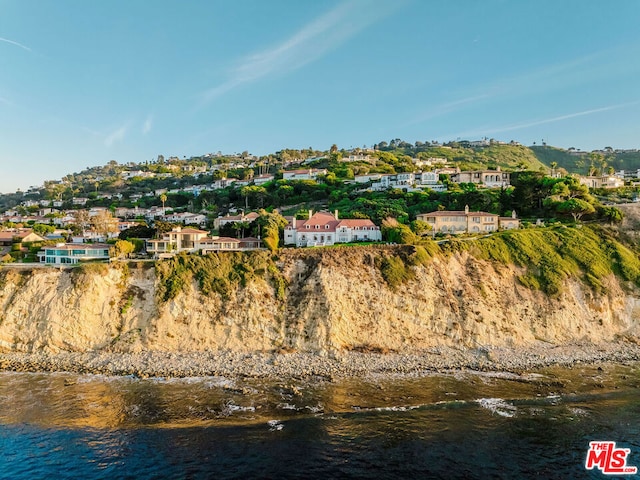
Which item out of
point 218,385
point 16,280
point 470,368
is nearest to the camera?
point 218,385

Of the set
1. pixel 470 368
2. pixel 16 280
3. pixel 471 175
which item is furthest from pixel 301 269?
pixel 471 175

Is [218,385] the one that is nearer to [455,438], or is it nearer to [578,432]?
[455,438]

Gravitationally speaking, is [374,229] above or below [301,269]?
above

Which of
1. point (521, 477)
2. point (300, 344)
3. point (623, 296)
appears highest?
point (623, 296)

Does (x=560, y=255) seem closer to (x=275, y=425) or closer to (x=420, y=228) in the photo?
(x=420, y=228)

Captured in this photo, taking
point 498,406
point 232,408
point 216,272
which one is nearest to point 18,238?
point 216,272

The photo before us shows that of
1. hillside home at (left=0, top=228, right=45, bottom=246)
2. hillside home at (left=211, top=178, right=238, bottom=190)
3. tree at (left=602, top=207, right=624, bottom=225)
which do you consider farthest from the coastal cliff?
hillside home at (left=211, top=178, right=238, bottom=190)

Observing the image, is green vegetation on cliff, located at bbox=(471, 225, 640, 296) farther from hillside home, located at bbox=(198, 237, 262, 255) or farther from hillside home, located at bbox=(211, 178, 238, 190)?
hillside home, located at bbox=(211, 178, 238, 190)
